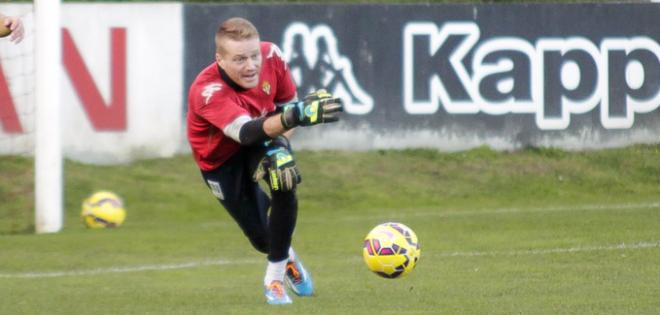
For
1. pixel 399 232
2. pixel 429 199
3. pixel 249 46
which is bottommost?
pixel 429 199

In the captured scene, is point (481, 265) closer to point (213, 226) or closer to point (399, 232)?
point (399, 232)

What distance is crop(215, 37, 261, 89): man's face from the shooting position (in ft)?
26.9

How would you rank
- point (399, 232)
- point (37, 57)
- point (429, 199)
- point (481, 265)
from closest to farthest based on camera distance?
point (399, 232) → point (481, 265) → point (37, 57) → point (429, 199)

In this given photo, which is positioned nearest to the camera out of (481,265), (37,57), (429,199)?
(481,265)

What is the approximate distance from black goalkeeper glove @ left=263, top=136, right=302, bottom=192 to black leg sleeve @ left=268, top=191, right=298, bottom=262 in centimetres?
20

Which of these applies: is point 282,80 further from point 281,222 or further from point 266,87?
point 281,222

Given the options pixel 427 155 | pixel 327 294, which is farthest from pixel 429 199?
pixel 327 294

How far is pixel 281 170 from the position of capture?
26.0ft

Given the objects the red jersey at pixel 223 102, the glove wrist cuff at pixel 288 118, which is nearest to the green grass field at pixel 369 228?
the red jersey at pixel 223 102

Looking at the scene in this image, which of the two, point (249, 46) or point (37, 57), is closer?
point (249, 46)

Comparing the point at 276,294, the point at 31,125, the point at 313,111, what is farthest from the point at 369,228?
the point at 313,111

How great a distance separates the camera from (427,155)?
1691 cm

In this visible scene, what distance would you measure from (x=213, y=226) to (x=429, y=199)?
295 cm

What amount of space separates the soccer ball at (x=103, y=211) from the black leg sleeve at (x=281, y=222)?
5843 mm
